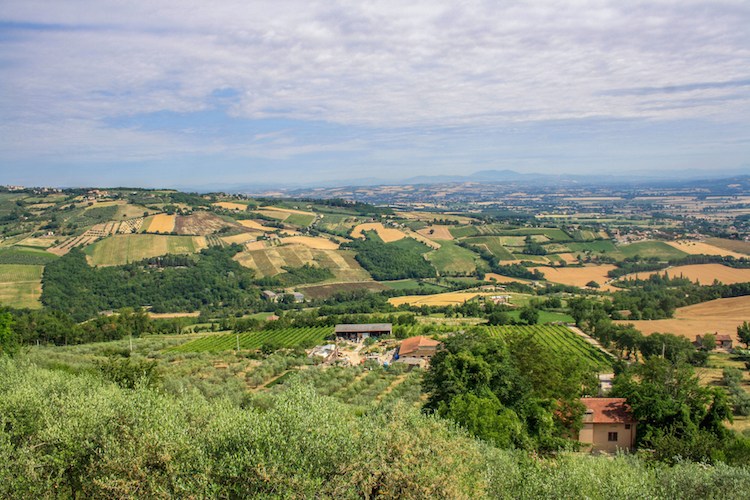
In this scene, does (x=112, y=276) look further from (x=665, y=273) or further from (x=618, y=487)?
(x=665, y=273)

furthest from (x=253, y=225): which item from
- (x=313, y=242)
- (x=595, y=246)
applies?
(x=595, y=246)

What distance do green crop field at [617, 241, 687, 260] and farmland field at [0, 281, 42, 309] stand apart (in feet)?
415

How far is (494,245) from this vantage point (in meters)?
126

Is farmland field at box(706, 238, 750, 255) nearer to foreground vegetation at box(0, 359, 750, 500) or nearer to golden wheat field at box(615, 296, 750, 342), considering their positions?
golden wheat field at box(615, 296, 750, 342)

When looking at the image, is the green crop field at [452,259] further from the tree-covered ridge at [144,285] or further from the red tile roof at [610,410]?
the red tile roof at [610,410]

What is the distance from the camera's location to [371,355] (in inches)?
2039

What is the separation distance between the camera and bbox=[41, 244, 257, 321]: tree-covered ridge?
8169 cm

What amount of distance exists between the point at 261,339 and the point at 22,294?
49666mm

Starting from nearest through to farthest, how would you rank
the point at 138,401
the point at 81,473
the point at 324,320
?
the point at 81,473, the point at 138,401, the point at 324,320

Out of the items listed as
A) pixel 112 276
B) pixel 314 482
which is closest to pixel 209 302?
pixel 112 276

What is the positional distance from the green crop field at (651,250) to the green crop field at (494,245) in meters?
28.9

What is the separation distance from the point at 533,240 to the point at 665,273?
38510mm

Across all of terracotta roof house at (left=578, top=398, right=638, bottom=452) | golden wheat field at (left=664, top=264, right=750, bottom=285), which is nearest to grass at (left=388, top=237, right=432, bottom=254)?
golden wheat field at (left=664, top=264, right=750, bottom=285)

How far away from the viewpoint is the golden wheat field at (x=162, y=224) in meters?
113
